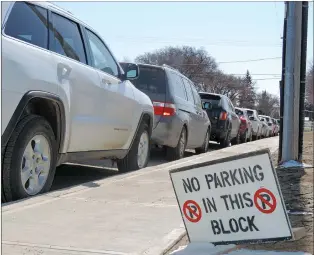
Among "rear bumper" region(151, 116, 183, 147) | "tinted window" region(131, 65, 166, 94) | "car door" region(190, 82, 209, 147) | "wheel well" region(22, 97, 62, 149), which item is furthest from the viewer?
"car door" region(190, 82, 209, 147)

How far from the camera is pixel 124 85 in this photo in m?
6.44

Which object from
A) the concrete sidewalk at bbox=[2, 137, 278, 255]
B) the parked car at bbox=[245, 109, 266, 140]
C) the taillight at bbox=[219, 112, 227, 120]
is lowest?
the parked car at bbox=[245, 109, 266, 140]

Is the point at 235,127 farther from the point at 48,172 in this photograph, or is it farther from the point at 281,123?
the point at 48,172

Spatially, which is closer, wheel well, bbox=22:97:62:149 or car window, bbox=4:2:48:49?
car window, bbox=4:2:48:49

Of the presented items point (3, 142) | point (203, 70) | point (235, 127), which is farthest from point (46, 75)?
point (203, 70)

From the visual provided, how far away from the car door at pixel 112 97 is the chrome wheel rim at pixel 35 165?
1.12 meters

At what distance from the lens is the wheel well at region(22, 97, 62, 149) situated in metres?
4.57

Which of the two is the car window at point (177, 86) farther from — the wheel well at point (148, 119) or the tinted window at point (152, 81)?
the wheel well at point (148, 119)

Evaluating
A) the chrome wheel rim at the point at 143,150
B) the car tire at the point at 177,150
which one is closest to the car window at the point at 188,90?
the car tire at the point at 177,150

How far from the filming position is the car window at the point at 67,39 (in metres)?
4.96

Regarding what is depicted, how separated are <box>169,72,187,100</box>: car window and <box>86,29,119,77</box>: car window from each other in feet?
7.31

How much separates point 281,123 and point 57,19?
11.9 feet

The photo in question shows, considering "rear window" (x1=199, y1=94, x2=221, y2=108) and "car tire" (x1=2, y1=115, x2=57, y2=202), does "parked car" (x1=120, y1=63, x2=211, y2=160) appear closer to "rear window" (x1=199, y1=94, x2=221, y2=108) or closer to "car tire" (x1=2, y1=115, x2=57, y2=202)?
"car tire" (x1=2, y1=115, x2=57, y2=202)

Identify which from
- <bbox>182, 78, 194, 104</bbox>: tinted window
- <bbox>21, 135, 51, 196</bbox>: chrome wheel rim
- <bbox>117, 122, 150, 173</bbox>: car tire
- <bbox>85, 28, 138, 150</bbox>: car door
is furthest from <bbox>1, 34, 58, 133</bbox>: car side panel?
<bbox>182, 78, 194, 104</bbox>: tinted window
